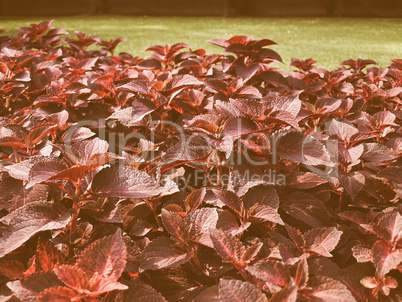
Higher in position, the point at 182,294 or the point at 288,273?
the point at 288,273

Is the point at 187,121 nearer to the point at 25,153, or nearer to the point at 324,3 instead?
the point at 25,153

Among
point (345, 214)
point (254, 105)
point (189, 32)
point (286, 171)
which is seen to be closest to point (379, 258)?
point (345, 214)

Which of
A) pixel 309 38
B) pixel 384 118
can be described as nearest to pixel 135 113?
pixel 384 118

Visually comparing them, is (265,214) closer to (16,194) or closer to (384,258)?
(384,258)

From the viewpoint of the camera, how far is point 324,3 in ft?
42.6

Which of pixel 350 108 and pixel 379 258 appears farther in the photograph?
pixel 350 108

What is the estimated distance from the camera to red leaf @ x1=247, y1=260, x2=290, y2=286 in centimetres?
76

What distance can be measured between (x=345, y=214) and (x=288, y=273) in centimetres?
34

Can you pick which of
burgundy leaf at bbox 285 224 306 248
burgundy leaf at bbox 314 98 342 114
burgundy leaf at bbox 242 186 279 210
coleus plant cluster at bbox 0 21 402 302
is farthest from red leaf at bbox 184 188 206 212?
burgundy leaf at bbox 314 98 342 114

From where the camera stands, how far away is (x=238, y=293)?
72 centimetres

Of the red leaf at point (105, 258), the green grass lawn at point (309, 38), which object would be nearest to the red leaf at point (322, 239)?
the red leaf at point (105, 258)

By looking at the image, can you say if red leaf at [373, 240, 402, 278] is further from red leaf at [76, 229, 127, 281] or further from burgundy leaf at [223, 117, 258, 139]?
red leaf at [76, 229, 127, 281]

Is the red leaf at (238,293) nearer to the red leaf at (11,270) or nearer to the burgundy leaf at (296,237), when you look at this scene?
the burgundy leaf at (296,237)

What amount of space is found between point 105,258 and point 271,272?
338 mm
